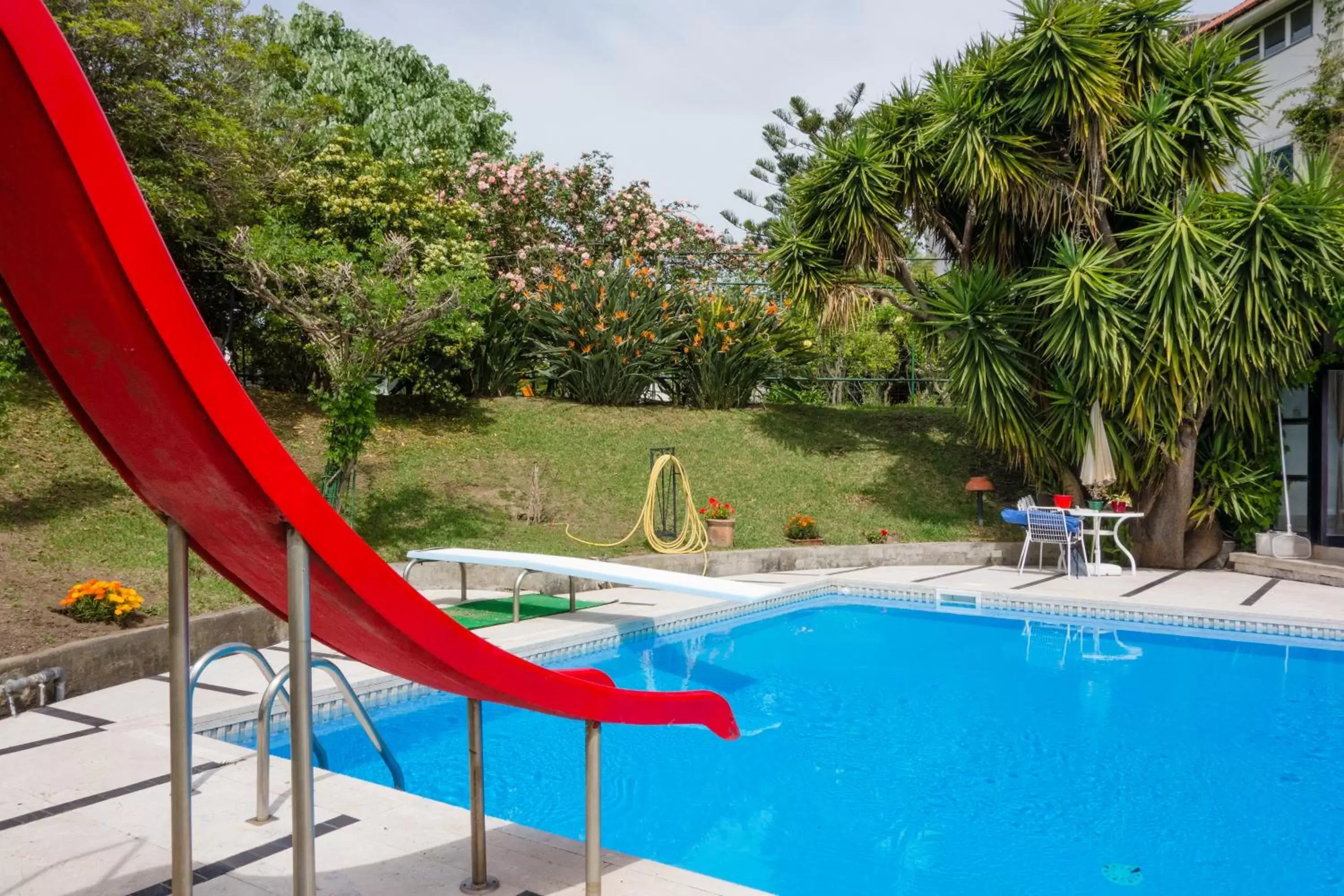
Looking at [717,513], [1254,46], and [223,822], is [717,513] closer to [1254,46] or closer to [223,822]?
[223,822]

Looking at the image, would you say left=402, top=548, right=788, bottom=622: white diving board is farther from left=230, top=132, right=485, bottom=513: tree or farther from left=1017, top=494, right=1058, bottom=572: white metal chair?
left=1017, top=494, right=1058, bottom=572: white metal chair

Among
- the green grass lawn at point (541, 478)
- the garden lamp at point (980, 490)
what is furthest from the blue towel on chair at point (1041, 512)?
the green grass lawn at point (541, 478)

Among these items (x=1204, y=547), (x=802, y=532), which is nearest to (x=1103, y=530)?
(x=1204, y=547)

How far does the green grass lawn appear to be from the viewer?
8.68 meters

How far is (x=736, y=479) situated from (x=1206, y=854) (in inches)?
392

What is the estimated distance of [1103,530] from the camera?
11672 millimetres

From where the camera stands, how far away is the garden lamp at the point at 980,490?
13156 mm

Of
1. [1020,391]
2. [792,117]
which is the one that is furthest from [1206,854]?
[792,117]

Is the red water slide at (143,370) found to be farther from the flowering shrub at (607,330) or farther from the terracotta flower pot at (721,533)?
the flowering shrub at (607,330)

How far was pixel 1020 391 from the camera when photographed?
12180mm

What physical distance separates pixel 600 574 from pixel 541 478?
20.4 feet

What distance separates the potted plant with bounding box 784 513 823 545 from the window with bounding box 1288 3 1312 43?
14.1 metres

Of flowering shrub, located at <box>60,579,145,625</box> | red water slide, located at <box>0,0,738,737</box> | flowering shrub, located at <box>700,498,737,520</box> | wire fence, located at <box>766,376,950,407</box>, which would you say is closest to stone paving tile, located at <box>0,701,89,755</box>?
flowering shrub, located at <box>60,579,145,625</box>

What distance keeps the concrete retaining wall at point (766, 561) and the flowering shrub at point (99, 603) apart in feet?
10.2
